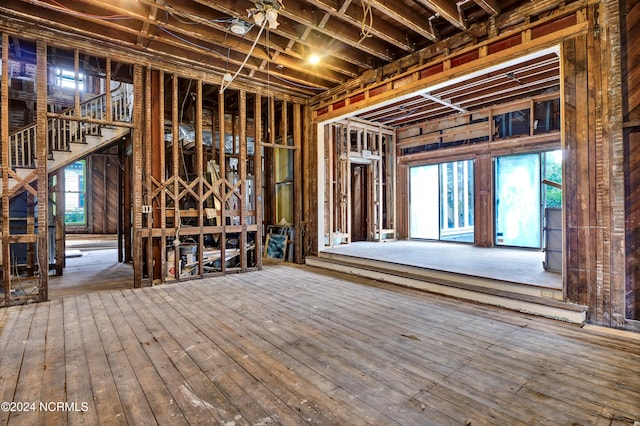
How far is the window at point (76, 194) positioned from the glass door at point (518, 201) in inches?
556

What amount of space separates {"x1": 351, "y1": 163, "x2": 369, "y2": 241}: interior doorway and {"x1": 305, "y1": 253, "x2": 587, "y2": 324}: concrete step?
126 inches

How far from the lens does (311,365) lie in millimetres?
2402

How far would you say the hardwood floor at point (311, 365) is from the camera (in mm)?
1857

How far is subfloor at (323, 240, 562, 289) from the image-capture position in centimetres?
415

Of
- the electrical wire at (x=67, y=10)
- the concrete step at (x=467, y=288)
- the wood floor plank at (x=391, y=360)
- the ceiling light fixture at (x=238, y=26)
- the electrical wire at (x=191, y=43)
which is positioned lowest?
the wood floor plank at (x=391, y=360)

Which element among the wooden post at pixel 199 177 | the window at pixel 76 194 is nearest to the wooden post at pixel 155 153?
the wooden post at pixel 199 177

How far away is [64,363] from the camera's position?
96.7 inches

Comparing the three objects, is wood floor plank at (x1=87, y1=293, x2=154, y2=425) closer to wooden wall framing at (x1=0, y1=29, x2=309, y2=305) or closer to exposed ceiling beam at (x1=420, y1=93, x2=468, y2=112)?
wooden wall framing at (x1=0, y1=29, x2=309, y2=305)

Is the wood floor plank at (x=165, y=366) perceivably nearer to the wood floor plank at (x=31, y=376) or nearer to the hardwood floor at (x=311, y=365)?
the hardwood floor at (x=311, y=365)

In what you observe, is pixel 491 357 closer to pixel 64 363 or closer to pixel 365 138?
pixel 64 363

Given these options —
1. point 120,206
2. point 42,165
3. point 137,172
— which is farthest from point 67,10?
point 120,206

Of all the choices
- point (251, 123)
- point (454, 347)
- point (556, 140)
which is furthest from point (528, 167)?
point (251, 123)

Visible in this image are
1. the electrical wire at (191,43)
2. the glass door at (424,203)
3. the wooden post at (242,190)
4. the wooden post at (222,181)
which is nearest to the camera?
the electrical wire at (191,43)

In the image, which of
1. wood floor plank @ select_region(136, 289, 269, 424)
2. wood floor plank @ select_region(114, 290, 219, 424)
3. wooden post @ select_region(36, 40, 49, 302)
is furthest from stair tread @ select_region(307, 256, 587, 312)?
wooden post @ select_region(36, 40, 49, 302)
